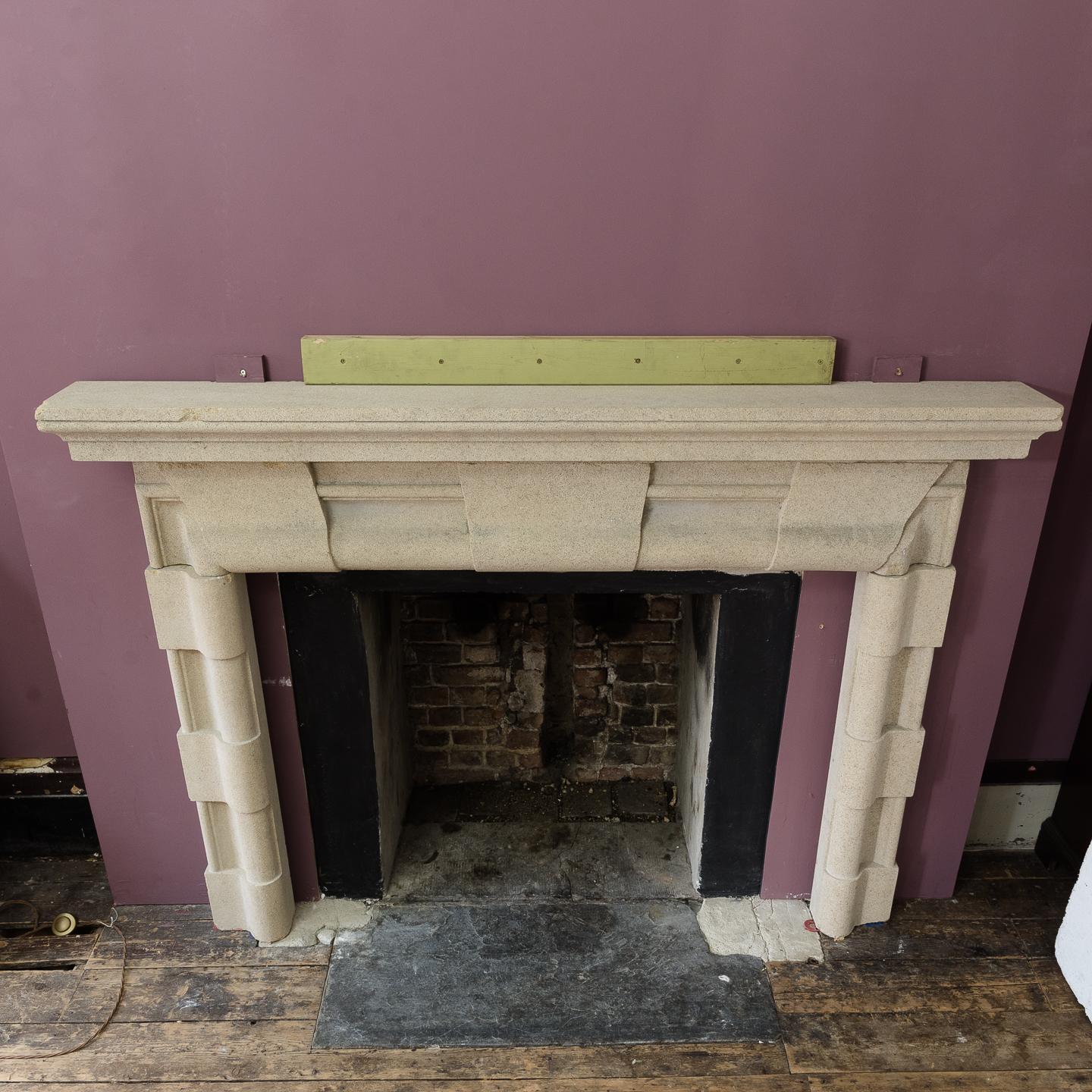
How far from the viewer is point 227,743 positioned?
2301 mm

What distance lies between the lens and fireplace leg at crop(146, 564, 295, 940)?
2.16 metres

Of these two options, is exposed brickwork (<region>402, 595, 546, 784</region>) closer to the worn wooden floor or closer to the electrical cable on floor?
the worn wooden floor

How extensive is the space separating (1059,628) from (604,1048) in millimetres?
1725

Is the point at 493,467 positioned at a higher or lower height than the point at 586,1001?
higher

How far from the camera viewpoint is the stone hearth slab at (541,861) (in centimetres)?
273

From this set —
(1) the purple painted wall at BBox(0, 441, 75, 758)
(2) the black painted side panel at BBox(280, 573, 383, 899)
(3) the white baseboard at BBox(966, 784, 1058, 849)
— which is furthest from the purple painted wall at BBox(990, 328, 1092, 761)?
(1) the purple painted wall at BBox(0, 441, 75, 758)

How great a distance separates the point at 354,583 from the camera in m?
2.29

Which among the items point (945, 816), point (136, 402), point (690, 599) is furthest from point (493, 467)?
point (945, 816)

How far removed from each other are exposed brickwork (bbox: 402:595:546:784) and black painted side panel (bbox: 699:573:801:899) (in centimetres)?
78

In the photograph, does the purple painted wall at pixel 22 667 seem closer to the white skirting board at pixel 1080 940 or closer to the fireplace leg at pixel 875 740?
the fireplace leg at pixel 875 740

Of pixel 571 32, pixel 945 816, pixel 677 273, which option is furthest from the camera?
pixel 945 816

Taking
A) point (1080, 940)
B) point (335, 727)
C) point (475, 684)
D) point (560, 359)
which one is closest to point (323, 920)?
point (335, 727)

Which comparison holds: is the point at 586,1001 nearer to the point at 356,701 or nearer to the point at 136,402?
the point at 356,701

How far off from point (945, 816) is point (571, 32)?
2207 mm
